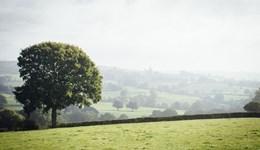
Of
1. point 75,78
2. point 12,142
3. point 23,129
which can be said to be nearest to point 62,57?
point 75,78

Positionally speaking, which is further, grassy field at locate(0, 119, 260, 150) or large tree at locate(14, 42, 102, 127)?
large tree at locate(14, 42, 102, 127)

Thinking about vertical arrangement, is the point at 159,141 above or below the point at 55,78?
below

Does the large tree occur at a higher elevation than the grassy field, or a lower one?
higher

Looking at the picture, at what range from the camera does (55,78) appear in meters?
58.5

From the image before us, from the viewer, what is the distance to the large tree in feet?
187

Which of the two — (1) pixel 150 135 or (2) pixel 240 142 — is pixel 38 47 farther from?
(2) pixel 240 142

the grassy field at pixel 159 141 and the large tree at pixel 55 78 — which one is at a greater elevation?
the large tree at pixel 55 78

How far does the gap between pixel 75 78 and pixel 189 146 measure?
123ft

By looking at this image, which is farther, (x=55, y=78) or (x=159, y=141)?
(x=55, y=78)

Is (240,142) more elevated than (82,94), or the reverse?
(82,94)

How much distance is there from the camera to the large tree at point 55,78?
187 feet

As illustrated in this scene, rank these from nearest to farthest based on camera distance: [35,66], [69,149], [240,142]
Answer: [240,142] < [69,149] < [35,66]

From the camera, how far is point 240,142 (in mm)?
26078

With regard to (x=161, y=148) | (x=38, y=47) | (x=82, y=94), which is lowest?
(x=161, y=148)
